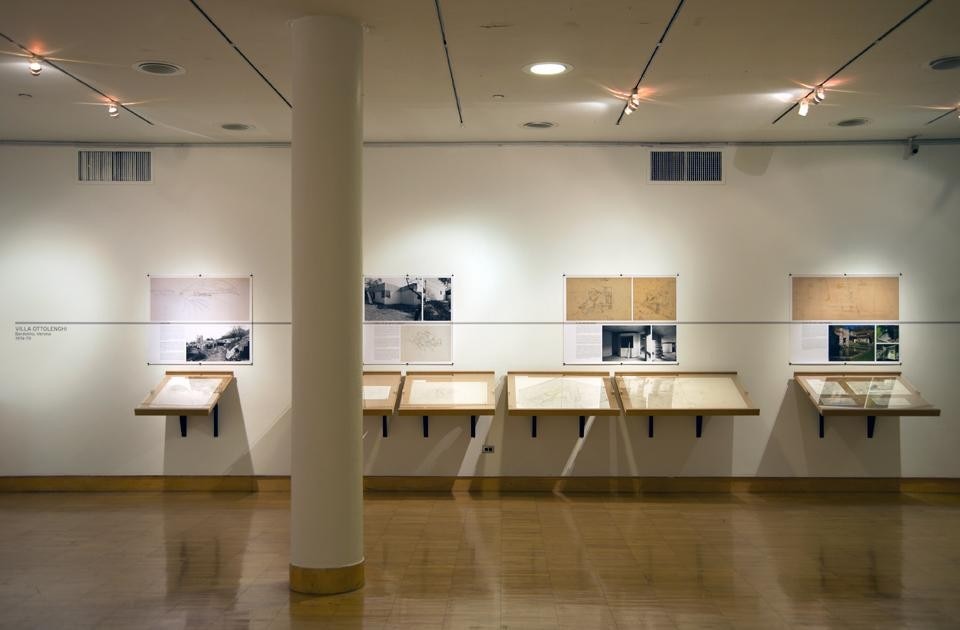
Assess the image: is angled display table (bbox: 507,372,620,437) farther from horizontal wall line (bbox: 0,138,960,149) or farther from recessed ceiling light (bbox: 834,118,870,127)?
recessed ceiling light (bbox: 834,118,870,127)

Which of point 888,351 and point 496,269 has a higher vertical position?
point 496,269

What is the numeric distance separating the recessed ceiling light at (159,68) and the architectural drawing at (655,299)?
536 cm

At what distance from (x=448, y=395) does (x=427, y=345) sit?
72cm

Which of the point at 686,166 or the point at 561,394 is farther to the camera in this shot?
the point at 686,166

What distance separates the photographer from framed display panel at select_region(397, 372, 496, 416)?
9398mm

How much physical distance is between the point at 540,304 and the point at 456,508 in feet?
8.32

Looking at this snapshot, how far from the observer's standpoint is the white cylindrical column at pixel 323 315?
602 centimetres

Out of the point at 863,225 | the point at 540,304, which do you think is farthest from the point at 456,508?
the point at 863,225

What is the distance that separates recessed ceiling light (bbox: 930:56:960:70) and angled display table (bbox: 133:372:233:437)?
7.64 meters

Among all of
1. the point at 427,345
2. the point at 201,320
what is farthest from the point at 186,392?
the point at 427,345

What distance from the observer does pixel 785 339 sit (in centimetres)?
1006

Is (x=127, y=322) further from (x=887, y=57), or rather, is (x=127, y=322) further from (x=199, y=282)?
(x=887, y=57)

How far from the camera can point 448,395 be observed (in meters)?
9.66

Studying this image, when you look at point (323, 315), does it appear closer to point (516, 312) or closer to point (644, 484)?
point (516, 312)
